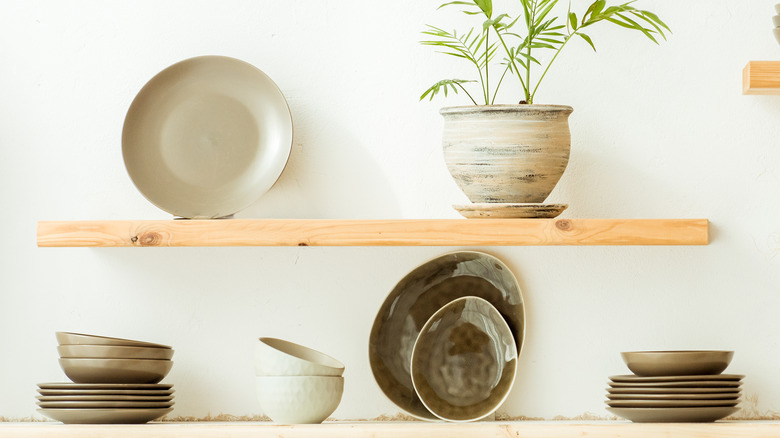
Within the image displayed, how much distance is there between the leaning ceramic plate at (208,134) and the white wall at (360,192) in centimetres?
7

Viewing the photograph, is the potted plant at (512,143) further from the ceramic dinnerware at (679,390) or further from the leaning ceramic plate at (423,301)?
the ceramic dinnerware at (679,390)

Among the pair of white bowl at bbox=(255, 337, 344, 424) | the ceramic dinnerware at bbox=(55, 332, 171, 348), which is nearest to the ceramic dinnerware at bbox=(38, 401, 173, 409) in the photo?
the ceramic dinnerware at bbox=(55, 332, 171, 348)

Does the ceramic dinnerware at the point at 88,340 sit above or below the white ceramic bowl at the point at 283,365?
above

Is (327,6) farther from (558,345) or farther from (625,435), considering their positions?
(625,435)

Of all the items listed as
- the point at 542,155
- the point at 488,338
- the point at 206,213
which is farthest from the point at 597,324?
the point at 206,213

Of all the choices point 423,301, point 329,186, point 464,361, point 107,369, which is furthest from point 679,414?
point 107,369

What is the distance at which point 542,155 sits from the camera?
1.44 m

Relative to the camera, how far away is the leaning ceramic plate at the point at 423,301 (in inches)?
63.4

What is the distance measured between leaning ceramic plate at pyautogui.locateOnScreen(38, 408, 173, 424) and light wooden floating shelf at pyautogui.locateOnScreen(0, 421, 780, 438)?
0.03 meters

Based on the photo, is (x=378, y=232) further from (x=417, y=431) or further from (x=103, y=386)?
(x=103, y=386)

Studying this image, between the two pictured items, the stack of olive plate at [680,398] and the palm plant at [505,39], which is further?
the palm plant at [505,39]

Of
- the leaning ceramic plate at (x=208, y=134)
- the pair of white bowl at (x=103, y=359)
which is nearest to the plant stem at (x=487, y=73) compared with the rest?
the leaning ceramic plate at (x=208, y=134)

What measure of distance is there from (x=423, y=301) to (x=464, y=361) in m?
0.14

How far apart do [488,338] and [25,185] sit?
96 centimetres
